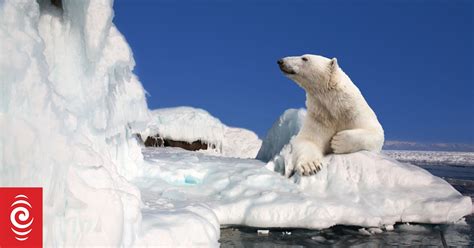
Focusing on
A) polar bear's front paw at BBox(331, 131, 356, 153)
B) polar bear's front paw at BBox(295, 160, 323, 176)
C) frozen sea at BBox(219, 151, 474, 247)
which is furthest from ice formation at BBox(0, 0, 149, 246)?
polar bear's front paw at BBox(331, 131, 356, 153)

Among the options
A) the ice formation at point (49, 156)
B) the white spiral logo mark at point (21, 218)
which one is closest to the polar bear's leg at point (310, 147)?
the ice formation at point (49, 156)

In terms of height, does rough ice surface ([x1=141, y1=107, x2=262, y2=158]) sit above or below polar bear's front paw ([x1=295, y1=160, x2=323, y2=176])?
above

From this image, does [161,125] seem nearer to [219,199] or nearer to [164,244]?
[219,199]

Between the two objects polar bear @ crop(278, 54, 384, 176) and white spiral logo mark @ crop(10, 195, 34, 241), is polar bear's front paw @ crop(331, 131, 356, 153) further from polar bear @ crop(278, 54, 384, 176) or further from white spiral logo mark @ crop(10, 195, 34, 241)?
white spiral logo mark @ crop(10, 195, 34, 241)

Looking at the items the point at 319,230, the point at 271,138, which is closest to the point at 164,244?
the point at 319,230

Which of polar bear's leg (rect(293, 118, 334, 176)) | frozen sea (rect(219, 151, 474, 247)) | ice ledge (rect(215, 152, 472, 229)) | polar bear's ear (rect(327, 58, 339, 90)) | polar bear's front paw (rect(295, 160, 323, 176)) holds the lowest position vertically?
frozen sea (rect(219, 151, 474, 247))

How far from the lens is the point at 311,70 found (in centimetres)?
626

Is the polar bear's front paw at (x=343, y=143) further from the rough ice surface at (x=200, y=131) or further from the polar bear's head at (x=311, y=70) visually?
the rough ice surface at (x=200, y=131)

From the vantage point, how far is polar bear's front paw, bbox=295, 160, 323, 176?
5277 millimetres

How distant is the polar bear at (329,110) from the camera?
5.81 metres

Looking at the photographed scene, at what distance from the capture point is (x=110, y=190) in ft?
8.46

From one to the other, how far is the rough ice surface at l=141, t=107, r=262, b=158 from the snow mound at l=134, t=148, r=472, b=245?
317 inches

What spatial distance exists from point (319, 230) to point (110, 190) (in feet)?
7.58

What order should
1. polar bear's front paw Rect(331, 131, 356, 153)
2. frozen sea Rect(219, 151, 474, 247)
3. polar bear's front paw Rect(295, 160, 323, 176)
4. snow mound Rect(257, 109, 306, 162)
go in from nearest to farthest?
frozen sea Rect(219, 151, 474, 247) < polar bear's front paw Rect(295, 160, 323, 176) < polar bear's front paw Rect(331, 131, 356, 153) < snow mound Rect(257, 109, 306, 162)
